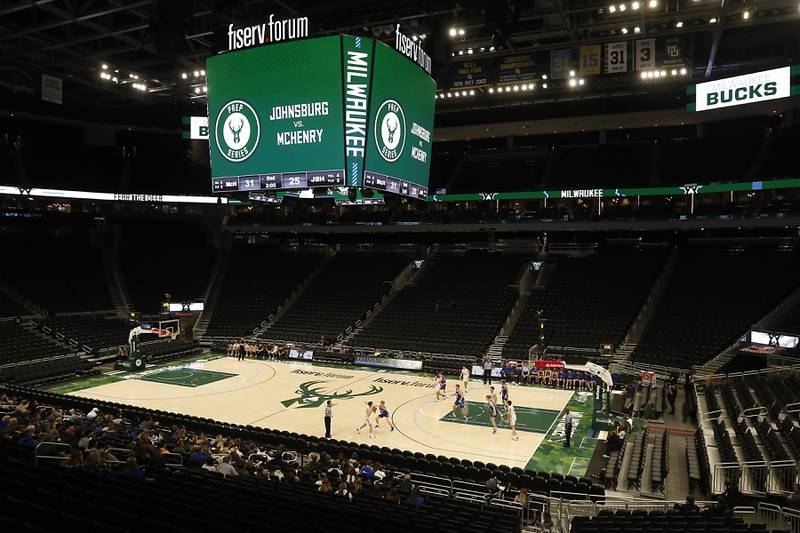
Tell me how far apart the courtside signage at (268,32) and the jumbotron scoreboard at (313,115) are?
182 mm

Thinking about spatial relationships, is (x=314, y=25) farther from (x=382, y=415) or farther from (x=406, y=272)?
(x=406, y=272)

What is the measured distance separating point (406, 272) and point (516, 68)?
68.0ft

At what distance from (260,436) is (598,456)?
446 inches

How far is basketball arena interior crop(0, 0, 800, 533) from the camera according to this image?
45.2ft

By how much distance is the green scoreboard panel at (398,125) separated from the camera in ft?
46.8

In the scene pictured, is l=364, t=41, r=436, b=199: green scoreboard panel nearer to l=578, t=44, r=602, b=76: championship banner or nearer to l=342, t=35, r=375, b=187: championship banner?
l=342, t=35, r=375, b=187: championship banner

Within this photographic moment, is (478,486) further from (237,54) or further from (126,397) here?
(126,397)

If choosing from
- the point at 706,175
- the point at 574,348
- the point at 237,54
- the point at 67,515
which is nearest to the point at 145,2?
the point at 237,54

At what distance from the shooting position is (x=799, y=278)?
31203 millimetres

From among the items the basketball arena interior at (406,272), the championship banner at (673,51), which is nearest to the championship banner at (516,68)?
the basketball arena interior at (406,272)

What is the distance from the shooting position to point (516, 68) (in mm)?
28188

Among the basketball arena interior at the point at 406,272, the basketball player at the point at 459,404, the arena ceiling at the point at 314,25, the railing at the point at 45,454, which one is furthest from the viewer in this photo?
the basketball player at the point at 459,404

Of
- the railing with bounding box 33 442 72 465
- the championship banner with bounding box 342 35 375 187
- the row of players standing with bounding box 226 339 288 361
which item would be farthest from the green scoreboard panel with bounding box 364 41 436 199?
the row of players standing with bounding box 226 339 288 361

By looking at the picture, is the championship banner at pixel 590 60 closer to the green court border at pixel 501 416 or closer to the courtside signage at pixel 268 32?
the green court border at pixel 501 416
